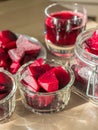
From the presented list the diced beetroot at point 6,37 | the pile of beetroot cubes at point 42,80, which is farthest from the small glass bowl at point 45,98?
the diced beetroot at point 6,37

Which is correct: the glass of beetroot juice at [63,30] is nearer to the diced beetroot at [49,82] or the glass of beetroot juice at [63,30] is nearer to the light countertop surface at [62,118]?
the light countertop surface at [62,118]

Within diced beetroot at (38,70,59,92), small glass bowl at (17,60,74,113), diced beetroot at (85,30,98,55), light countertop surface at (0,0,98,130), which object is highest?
diced beetroot at (85,30,98,55)

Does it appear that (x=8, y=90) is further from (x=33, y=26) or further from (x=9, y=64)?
(x=33, y=26)

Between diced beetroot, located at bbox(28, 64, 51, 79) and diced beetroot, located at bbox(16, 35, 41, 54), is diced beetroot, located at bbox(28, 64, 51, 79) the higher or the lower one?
the higher one

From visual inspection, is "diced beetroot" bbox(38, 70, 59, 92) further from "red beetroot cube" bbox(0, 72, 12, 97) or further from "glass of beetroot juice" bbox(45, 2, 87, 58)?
"glass of beetroot juice" bbox(45, 2, 87, 58)

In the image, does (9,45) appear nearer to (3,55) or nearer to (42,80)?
(3,55)

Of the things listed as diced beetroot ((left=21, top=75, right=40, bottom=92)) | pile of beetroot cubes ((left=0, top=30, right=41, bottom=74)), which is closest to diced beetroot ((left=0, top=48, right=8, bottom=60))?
pile of beetroot cubes ((left=0, top=30, right=41, bottom=74))
